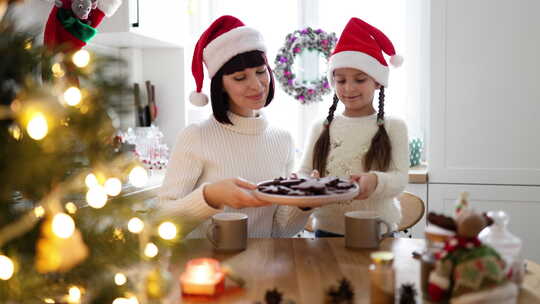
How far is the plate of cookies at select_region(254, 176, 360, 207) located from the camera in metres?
1.22

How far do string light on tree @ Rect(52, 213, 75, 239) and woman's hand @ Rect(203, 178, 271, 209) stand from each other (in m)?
0.80

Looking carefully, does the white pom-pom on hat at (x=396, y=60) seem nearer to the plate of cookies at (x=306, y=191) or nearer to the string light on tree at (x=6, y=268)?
the plate of cookies at (x=306, y=191)

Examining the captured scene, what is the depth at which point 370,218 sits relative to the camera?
4.16ft

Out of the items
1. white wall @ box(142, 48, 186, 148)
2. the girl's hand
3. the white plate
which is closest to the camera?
the white plate

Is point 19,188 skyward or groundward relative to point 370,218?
skyward

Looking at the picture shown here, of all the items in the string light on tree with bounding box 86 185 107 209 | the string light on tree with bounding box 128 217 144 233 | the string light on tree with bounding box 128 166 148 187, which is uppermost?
the string light on tree with bounding box 128 166 148 187

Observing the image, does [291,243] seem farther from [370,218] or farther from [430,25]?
[430,25]

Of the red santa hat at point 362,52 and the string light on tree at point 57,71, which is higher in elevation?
the red santa hat at point 362,52

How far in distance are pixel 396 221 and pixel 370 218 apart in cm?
50

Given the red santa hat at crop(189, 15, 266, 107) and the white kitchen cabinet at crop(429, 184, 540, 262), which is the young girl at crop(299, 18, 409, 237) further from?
the white kitchen cabinet at crop(429, 184, 540, 262)

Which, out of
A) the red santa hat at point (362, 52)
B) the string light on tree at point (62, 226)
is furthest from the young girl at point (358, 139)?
the string light on tree at point (62, 226)

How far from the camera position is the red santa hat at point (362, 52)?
5.89 feet

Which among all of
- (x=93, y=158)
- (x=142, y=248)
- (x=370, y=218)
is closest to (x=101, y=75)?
(x=93, y=158)

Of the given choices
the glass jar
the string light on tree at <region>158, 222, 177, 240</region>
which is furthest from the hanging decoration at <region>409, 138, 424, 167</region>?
the string light on tree at <region>158, 222, 177, 240</region>
